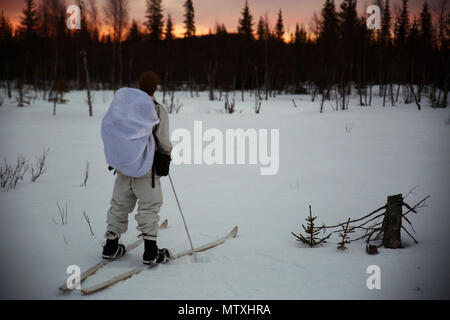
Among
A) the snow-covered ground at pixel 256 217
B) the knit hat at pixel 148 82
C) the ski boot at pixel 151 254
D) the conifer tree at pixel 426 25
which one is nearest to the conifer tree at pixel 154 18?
the conifer tree at pixel 426 25

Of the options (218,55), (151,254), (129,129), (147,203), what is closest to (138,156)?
(129,129)

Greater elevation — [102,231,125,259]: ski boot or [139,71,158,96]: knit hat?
[139,71,158,96]: knit hat

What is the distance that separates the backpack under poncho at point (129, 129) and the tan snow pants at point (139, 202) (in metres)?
0.14

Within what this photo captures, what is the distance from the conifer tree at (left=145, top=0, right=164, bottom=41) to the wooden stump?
129 feet

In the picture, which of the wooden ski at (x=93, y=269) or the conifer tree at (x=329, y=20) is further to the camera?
the conifer tree at (x=329, y=20)

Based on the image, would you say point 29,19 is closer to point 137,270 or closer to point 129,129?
point 129,129

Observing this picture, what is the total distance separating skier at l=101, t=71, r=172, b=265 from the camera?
100 inches

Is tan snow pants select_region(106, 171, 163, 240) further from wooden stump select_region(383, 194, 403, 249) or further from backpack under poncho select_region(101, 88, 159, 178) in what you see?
wooden stump select_region(383, 194, 403, 249)

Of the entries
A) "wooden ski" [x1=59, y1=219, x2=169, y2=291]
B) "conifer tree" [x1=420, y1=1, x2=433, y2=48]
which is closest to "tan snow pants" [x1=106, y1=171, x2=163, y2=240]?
"wooden ski" [x1=59, y1=219, x2=169, y2=291]

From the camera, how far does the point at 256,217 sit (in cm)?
433

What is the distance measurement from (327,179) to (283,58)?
2078 cm

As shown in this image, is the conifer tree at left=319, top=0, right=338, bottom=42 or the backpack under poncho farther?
the conifer tree at left=319, top=0, right=338, bottom=42

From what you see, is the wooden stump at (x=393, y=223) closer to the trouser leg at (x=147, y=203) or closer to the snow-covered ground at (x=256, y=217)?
the snow-covered ground at (x=256, y=217)

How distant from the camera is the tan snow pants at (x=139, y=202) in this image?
8.96 ft
